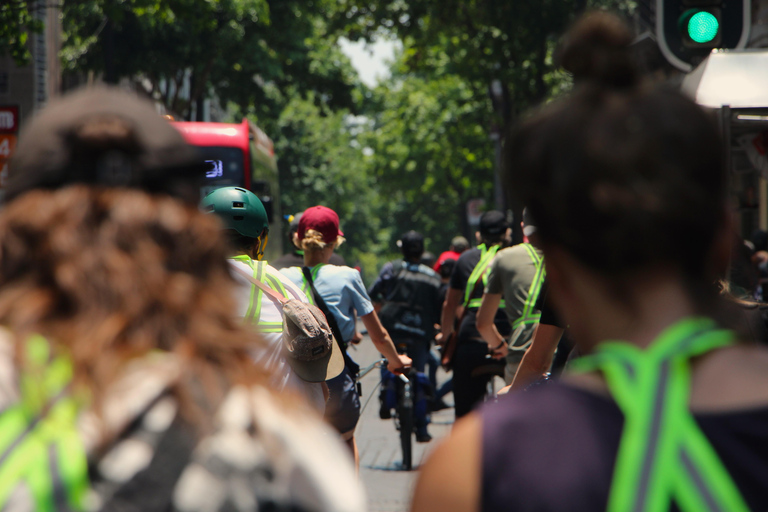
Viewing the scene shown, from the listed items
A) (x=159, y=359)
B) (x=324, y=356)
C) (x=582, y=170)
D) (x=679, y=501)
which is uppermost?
(x=582, y=170)

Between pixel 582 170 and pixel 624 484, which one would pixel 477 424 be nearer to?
pixel 624 484

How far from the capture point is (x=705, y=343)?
136 centimetres

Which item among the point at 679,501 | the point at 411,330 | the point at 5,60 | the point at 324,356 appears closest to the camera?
the point at 679,501

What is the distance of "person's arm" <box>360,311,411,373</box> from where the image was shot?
536 cm

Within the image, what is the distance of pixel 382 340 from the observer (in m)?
5.57

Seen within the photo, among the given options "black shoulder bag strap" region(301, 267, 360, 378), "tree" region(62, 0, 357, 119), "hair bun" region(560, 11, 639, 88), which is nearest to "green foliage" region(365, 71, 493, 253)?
"tree" region(62, 0, 357, 119)

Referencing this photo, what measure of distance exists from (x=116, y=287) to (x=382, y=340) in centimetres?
421

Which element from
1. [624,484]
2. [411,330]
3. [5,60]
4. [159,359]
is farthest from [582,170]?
[5,60]

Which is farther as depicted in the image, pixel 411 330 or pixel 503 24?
pixel 503 24

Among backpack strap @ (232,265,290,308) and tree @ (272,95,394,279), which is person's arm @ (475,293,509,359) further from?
tree @ (272,95,394,279)

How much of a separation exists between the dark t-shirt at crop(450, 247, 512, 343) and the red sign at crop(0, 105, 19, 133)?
20.2ft

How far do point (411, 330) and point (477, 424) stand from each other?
8230mm

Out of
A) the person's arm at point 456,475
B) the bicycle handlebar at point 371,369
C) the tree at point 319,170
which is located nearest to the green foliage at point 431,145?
the tree at point 319,170

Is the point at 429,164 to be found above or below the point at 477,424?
below
